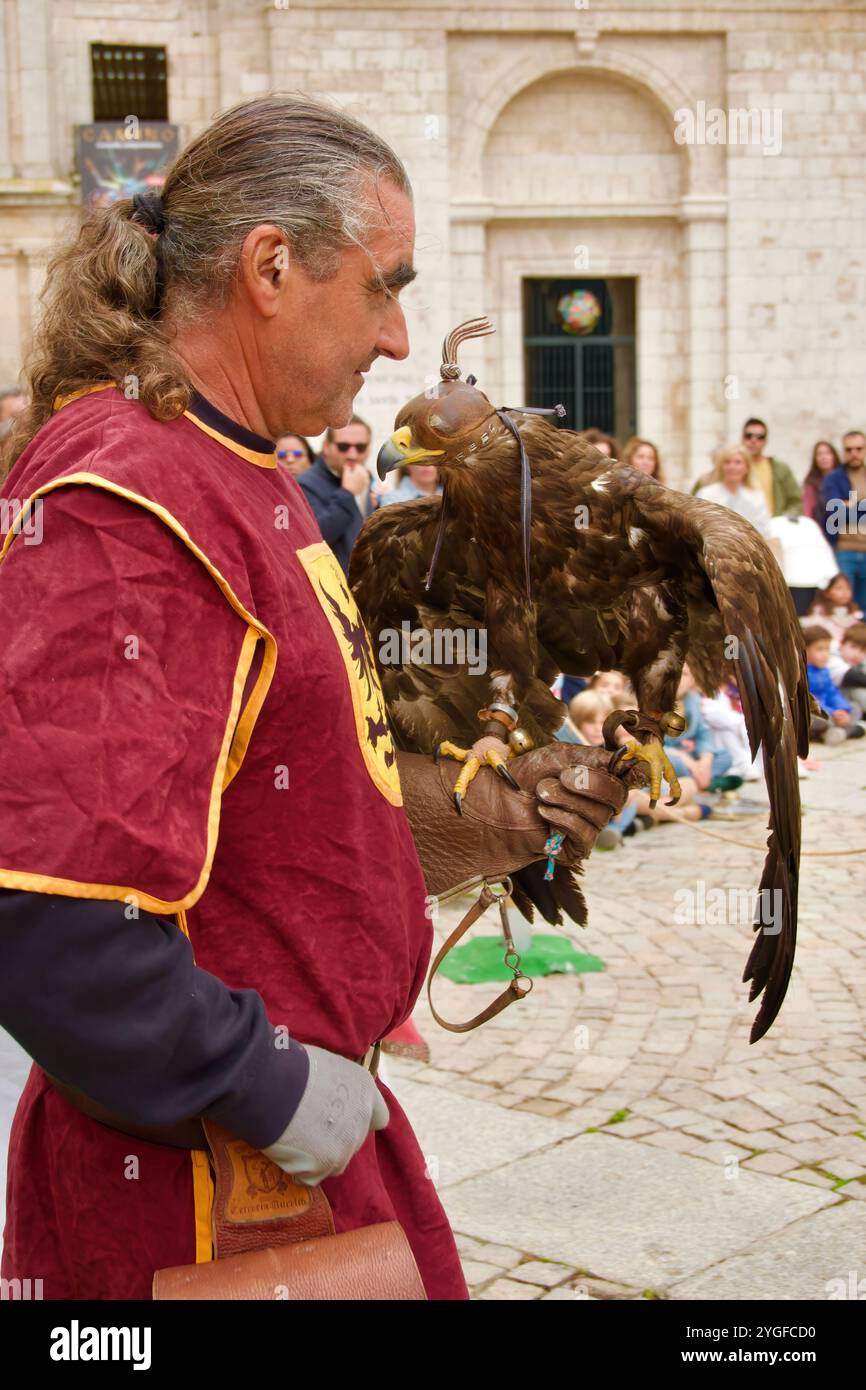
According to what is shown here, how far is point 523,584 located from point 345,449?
4213 millimetres

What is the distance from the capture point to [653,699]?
8.47 ft

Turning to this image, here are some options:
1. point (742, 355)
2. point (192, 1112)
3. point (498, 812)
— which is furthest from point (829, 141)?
point (192, 1112)

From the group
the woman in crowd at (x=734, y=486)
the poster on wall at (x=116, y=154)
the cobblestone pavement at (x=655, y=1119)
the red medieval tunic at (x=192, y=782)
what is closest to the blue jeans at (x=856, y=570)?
the woman in crowd at (x=734, y=486)

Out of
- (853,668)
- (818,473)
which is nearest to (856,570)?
(818,473)

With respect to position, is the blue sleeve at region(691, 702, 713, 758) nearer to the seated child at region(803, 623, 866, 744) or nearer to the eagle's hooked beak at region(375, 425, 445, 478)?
the seated child at region(803, 623, 866, 744)

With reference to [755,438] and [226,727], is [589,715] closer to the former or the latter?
[226,727]

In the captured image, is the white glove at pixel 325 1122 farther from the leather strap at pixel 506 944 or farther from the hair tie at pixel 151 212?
the hair tie at pixel 151 212

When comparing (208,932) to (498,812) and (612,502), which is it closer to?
(498,812)

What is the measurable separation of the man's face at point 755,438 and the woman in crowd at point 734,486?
220 cm

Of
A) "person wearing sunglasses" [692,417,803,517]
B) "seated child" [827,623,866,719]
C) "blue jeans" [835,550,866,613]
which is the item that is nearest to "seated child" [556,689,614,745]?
"seated child" [827,623,866,719]

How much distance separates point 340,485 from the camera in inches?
259

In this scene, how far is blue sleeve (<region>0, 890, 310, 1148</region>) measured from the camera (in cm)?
121

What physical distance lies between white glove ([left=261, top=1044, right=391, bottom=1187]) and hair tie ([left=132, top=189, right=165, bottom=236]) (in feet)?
3.00

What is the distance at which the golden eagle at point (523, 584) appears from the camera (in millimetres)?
2438
